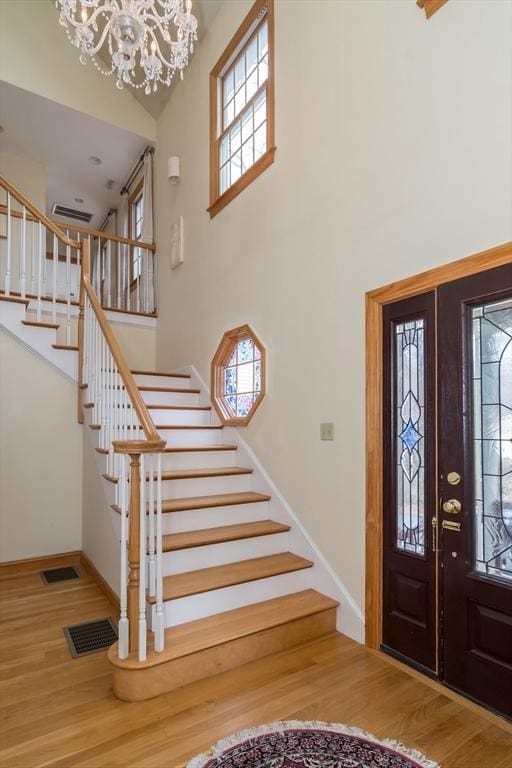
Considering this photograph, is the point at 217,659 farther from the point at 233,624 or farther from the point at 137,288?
the point at 137,288

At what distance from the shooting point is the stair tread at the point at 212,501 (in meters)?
2.82

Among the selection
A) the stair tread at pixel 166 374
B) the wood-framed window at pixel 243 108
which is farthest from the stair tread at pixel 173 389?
the wood-framed window at pixel 243 108

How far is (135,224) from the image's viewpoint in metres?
6.86

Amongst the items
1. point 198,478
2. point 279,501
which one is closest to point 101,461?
point 198,478

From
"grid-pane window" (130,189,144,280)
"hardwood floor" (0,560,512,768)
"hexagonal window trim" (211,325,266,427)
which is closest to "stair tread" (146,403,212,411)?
"hexagonal window trim" (211,325,266,427)

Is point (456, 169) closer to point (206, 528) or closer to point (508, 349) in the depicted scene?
point (508, 349)

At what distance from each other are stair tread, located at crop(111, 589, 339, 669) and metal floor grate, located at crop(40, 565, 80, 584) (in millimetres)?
1703

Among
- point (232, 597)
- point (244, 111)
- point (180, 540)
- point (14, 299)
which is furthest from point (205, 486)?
point (244, 111)

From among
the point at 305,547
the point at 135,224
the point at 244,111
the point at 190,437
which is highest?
the point at 135,224

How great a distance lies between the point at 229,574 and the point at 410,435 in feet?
4.42

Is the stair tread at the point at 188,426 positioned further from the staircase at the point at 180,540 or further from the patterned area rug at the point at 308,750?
the patterned area rug at the point at 308,750

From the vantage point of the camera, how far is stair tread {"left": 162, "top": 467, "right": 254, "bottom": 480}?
10.1 feet

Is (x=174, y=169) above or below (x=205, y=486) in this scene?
above

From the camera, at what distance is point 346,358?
2693 mm
